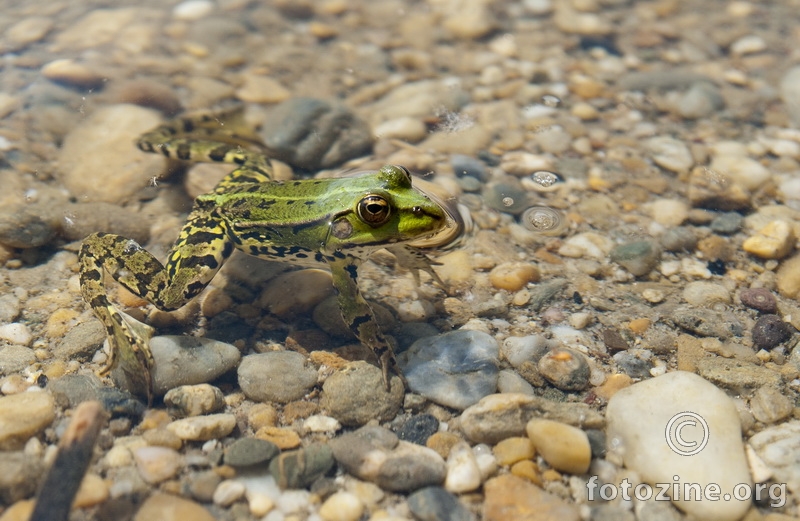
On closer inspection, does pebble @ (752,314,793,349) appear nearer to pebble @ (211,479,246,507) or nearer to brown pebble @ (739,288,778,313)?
brown pebble @ (739,288,778,313)

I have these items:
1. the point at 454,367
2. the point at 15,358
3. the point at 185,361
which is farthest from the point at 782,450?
the point at 15,358

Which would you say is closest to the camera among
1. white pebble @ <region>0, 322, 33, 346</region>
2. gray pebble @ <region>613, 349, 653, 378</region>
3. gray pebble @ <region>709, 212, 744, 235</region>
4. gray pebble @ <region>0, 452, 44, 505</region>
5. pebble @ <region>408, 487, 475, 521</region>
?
gray pebble @ <region>0, 452, 44, 505</region>

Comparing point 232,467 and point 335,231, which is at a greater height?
point 335,231

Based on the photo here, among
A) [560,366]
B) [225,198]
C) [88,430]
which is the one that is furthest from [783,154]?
[88,430]

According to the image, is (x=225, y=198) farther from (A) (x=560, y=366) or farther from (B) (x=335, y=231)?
(A) (x=560, y=366)

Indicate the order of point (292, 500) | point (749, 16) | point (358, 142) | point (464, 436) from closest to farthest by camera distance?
point (292, 500)
point (464, 436)
point (358, 142)
point (749, 16)

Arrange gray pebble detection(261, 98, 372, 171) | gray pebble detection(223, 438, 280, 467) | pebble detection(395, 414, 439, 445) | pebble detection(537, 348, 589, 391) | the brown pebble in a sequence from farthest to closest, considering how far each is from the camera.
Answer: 1. gray pebble detection(261, 98, 372, 171)
2. the brown pebble
3. pebble detection(537, 348, 589, 391)
4. pebble detection(395, 414, 439, 445)
5. gray pebble detection(223, 438, 280, 467)

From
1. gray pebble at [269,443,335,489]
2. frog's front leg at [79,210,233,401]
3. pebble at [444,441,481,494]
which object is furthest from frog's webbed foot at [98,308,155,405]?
pebble at [444,441,481,494]
